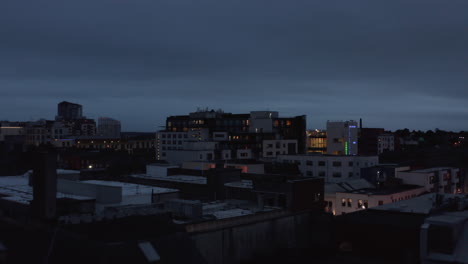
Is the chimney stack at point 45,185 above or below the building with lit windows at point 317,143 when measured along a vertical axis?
below

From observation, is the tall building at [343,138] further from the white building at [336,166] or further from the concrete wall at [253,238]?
the concrete wall at [253,238]

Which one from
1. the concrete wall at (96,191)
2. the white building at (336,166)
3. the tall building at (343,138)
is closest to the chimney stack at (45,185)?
the concrete wall at (96,191)

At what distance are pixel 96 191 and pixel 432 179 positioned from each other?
44.0 m

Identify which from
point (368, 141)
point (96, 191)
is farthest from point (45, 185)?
point (368, 141)

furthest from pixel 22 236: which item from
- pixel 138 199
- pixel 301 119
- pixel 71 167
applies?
pixel 301 119

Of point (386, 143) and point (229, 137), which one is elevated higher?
point (229, 137)

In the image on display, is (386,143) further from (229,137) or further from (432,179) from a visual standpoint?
(432,179)

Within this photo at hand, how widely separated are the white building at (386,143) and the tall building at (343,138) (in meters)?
49.4

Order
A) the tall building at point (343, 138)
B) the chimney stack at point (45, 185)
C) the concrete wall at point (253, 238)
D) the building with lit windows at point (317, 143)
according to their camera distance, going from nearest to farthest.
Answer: the chimney stack at point (45, 185) → the concrete wall at point (253, 238) → the tall building at point (343, 138) → the building with lit windows at point (317, 143)

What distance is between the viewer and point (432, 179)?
5972 centimetres

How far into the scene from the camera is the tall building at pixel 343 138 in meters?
104

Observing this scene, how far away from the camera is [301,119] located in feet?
436

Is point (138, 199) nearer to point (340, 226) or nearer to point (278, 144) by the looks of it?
point (340, 226)

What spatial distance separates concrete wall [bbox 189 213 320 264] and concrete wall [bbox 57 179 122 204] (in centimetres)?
964
